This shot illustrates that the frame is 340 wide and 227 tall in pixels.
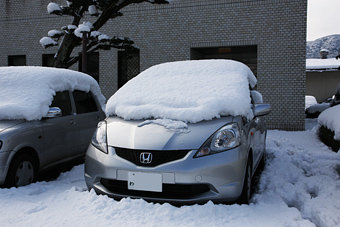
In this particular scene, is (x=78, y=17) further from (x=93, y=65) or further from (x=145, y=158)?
(x=145, y=158)

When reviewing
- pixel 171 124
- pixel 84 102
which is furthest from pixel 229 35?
pixel 171 124

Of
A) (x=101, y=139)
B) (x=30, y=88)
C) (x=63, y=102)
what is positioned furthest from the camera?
(x=63, y=102)

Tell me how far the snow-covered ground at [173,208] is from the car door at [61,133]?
418 millimetres

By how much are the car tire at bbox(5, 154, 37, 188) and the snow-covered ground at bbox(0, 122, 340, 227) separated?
0.14 meters

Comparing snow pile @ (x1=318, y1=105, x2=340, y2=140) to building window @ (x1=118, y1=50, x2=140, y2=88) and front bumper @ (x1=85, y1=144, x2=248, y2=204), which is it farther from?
building window @ (x1=118, y1=50, x2=140, y2=88)

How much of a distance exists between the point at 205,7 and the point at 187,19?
0.70 metres

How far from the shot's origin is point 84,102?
16.8 feet

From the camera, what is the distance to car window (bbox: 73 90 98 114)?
16.3 ft

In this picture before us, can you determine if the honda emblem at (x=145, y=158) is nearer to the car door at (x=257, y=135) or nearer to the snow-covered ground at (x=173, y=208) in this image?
the snow-covered ground at (x=173, y=208)

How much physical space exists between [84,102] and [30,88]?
94 centimetres

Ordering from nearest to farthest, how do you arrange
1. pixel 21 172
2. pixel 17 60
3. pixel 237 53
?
pixel 21 172 → pixel 237 53 → pixel 17 60

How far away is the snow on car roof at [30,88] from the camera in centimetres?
393

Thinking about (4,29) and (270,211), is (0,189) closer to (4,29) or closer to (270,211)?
(270,211)

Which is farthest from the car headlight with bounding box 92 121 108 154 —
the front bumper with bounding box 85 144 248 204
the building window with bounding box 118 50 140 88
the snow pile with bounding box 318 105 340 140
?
the building window with bounding box 118 50 140 88
